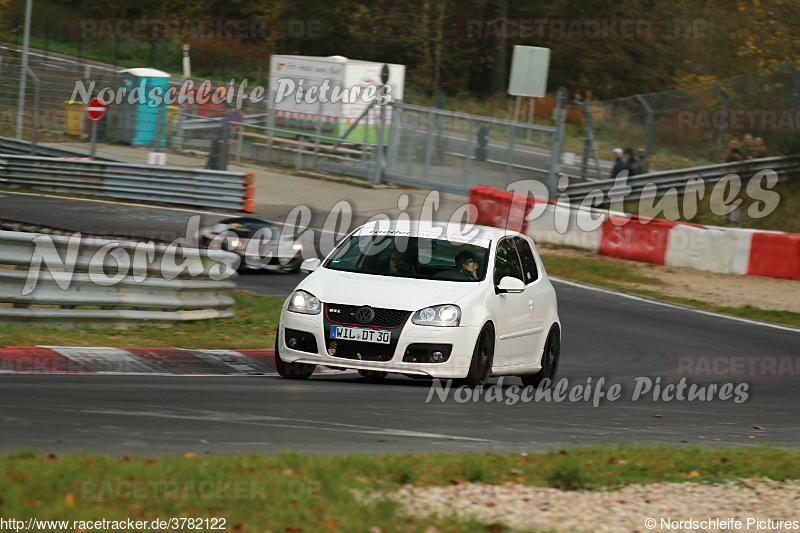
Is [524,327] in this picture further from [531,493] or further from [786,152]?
[786,152]

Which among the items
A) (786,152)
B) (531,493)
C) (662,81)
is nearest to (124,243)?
(531,493)

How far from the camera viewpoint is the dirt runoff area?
19.2 m

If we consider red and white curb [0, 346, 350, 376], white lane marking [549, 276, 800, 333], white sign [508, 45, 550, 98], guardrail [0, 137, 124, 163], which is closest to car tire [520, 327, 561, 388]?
red and white curb [0, 346, 350, 376]

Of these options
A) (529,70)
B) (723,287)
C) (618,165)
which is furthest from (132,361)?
(529,70)

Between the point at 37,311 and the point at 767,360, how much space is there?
8.94 meters

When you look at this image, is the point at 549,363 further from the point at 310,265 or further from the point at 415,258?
the point at 310,265

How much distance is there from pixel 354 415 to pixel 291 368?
6.73ft

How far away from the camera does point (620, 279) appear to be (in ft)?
69.1

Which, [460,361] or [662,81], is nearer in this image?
[460,361]

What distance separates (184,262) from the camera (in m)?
12.9

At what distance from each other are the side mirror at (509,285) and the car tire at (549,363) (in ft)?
4.31

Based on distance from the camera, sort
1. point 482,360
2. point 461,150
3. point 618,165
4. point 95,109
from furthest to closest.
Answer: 1. point 461,150
2. point 95,109
3. point 618,165
4. point 482,360

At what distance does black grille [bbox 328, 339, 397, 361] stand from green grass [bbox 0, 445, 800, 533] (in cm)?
261

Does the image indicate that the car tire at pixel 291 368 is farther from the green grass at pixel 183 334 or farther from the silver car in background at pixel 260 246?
the silver car in background at pixel 260 246
